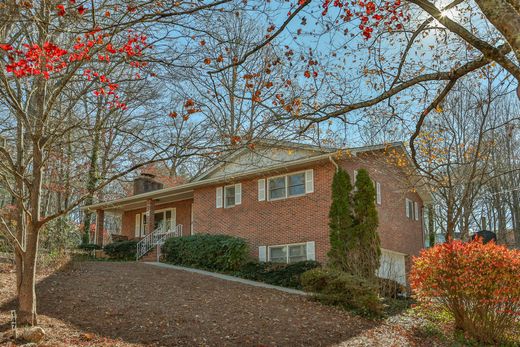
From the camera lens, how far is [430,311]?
11.3 metres

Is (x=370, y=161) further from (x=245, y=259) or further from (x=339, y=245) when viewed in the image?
(x=245, y=259)

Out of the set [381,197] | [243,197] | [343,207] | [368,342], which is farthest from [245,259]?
[368,342]

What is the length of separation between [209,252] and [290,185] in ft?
12.6

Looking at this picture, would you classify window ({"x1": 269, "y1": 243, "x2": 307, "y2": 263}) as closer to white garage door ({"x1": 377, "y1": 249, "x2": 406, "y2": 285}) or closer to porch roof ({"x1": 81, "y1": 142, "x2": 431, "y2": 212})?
porch roof ({"x1": 81, "y1": 142, "x2": 431, "y2": 212})

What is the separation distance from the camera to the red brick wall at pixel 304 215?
16656 mm

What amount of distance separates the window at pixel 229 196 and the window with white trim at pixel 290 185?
210 cm

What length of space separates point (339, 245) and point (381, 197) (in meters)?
Result: 4.63

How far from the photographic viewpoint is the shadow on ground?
8.30 metres

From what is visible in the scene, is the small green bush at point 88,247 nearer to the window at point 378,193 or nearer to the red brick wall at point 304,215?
the red brick wall at point 304,215

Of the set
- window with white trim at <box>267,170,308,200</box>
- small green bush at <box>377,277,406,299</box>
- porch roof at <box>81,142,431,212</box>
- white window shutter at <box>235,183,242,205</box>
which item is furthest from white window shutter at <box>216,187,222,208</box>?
small green bush at <box>377,277,406,299</box>

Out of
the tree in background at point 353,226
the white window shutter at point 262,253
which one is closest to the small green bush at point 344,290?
the tree in background at point 353,226

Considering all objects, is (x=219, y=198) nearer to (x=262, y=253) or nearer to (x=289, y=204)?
(x=262, y=253)

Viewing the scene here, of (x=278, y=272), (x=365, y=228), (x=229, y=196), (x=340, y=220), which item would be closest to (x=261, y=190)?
(x=229, y=196)

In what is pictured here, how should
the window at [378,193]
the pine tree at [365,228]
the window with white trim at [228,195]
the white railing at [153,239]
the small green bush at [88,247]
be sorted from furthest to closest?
1. the small green bush at [88,247]
2. the white railing at [153,239]
3. the window with white trim at [228,195]
4. the window at [378,193]
5. the pine tree at [365,228]
